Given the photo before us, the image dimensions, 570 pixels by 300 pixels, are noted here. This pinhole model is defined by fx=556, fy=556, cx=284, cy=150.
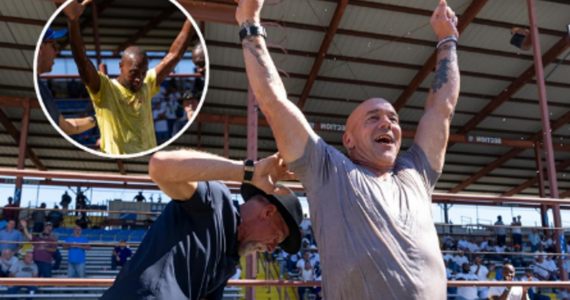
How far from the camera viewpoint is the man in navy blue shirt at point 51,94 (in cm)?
172

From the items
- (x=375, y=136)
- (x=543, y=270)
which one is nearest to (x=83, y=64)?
(x=375, y=136)

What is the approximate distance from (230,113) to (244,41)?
17148 mm

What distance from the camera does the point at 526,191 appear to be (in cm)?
2680

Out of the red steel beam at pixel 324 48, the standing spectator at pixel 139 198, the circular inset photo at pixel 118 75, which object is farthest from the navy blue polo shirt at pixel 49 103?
the standing spectator at pixel 139 198

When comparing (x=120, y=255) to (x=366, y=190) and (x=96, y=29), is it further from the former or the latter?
(x=96, y=29)

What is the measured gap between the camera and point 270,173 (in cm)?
221

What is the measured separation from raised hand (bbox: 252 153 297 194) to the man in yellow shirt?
0.43m

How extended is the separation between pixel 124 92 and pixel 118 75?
6 centimetres

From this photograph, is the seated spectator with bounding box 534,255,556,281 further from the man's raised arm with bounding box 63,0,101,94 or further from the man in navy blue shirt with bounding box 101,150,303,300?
the man's raised arm with bounding box 63,0,101,94

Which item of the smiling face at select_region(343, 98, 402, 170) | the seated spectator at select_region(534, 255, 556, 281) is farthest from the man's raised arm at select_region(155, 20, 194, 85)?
the seated spectator at select_region(534, 255, 556, 281)

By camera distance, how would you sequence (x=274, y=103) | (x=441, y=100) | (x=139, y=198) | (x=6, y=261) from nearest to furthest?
1. (x=274, y=103)
2. (x=441, y=100)
3. (x=6, y=261)
4. (x=139, y=198)

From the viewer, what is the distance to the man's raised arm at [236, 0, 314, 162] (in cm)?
225

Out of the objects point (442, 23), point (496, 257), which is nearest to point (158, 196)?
point (496, 257)

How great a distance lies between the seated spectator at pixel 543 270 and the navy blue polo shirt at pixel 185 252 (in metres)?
12.4
